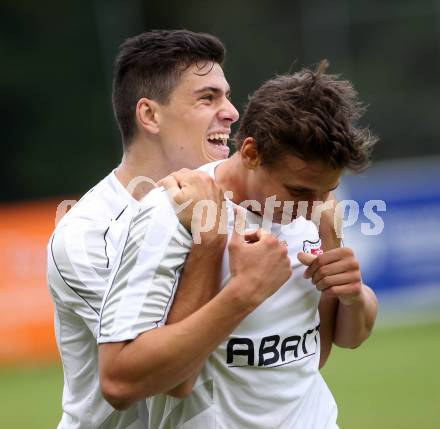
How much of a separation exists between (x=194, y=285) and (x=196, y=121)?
1560 millimetres

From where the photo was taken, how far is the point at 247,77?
17031mm

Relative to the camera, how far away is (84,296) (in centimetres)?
379

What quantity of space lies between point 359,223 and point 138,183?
7.97 metres

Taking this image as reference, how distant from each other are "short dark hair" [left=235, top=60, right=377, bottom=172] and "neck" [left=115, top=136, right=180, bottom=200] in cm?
111

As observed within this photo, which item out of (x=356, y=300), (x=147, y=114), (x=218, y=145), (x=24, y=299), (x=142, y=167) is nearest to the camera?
(x=356, y=300)

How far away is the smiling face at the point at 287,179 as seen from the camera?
329 cm

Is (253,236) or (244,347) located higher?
(253,236)

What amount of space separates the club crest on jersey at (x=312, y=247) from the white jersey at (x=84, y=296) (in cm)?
64

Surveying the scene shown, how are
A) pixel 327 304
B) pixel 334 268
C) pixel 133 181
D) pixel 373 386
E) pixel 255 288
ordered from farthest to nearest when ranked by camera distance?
pixel 373 386
pixel 133 181
pixel 327 304
pixel 334 268
pixel 255 288

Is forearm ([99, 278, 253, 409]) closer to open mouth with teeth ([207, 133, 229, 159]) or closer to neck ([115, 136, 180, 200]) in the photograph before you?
neck ([115, 136, 180, 200])

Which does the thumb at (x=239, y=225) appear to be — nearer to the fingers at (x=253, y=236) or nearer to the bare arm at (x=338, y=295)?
the fingers at (x=253, y=236)

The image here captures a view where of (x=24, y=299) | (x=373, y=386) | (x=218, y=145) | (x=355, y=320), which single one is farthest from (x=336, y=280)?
(x=24, y=299)

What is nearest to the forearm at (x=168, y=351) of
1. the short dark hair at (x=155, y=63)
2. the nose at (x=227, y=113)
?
the nose at (x=227, y=113)

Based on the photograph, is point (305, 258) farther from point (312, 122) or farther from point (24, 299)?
point (24, 299)
